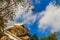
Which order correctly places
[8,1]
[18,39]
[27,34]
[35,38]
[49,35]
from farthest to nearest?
[35,38]
[49,35]
[27,34]
[18,39]
[8,1]

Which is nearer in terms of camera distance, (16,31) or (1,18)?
(1,18)

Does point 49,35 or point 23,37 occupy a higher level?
point 49,35

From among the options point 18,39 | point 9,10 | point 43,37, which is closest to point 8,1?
point 9,10

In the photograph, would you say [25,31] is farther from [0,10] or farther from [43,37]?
[0,10]

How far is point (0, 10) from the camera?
695 inches

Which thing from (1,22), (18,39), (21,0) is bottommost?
(1,22)

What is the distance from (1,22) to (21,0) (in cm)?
204

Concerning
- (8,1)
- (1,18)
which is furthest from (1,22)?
(8,1)

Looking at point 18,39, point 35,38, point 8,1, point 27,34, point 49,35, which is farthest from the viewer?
point 35,38

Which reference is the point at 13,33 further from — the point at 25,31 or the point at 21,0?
the point at 21,0

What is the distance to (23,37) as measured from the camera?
50.8 metres

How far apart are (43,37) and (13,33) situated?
11.5 m

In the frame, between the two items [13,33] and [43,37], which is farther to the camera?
[43,37]

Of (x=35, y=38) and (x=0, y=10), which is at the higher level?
(x=35, y=38)
